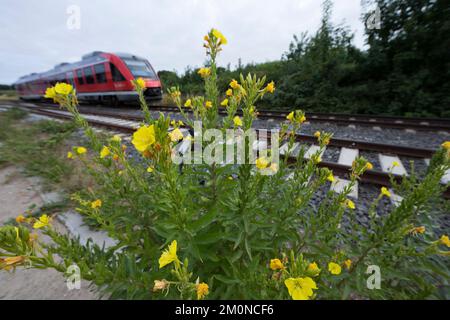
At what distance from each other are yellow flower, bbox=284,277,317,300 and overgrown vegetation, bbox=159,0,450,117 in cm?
926

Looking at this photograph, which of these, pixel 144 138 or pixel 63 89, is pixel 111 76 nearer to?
pixel 63 89

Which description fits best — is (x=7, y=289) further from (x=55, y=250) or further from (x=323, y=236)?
(x=323, y=236)

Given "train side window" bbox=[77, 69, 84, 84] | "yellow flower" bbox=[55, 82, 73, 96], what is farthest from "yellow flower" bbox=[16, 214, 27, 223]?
"train side window" bbox=[77, 69, 84, 84]

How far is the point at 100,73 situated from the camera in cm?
1111

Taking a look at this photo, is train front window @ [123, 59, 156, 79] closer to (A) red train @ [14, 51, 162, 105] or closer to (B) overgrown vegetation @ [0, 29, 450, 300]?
(A) red train @ [14, 51, 162, 105]

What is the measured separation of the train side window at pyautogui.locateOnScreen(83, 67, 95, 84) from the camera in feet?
38.5

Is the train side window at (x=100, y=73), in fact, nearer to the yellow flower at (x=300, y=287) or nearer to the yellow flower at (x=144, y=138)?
the yellow flower at (x=144, y=138)

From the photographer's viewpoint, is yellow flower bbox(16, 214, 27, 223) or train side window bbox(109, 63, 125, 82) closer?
yellow flower bbox(16, 214, 27, 223)

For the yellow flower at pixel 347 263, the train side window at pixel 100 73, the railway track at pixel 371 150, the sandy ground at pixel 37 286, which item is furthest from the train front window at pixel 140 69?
the yellow flower at pixel 347 263

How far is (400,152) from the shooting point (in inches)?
154

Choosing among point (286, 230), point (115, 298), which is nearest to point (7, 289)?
point (115, 298)

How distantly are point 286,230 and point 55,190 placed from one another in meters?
3.48

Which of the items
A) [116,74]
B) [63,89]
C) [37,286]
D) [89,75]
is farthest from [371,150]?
[89,75]

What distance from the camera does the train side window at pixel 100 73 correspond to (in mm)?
10868
